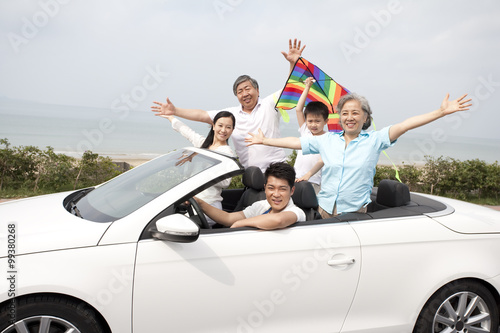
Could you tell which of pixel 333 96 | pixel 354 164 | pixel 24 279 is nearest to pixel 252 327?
pixel 24 279

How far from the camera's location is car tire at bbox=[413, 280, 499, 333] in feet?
8.78

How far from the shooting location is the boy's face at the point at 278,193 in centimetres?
279

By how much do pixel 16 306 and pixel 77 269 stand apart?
0.33 metres

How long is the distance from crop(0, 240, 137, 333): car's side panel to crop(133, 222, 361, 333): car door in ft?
0.22

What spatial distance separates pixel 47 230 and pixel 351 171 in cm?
213

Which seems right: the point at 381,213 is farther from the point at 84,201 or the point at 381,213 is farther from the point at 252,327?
the point at 84,201

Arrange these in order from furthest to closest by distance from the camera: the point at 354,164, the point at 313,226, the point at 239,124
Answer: the point at 239,124 < the point at 354,164 < the point at 313,226

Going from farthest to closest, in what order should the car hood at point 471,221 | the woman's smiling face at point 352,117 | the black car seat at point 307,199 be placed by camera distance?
the woman's smiling face at point 352,117, the black car seat at point 307,199, the car hood at point 471,221

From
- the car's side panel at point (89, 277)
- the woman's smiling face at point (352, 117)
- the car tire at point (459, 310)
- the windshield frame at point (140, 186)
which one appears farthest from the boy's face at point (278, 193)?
the car tire at point (459, 310)

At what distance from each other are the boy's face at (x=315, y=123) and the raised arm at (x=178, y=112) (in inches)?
42.0

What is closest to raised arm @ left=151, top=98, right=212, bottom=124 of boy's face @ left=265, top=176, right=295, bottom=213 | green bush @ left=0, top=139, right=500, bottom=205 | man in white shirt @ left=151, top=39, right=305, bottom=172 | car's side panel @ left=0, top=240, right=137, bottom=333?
man in white shirt @ left=151, top=39, right=305, bottom=172

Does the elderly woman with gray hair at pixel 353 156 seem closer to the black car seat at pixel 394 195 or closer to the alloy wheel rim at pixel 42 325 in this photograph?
the black car seat at pixel 394 195

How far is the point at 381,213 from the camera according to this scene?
277cm

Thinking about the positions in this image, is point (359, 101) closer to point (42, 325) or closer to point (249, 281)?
point (249, 281)
